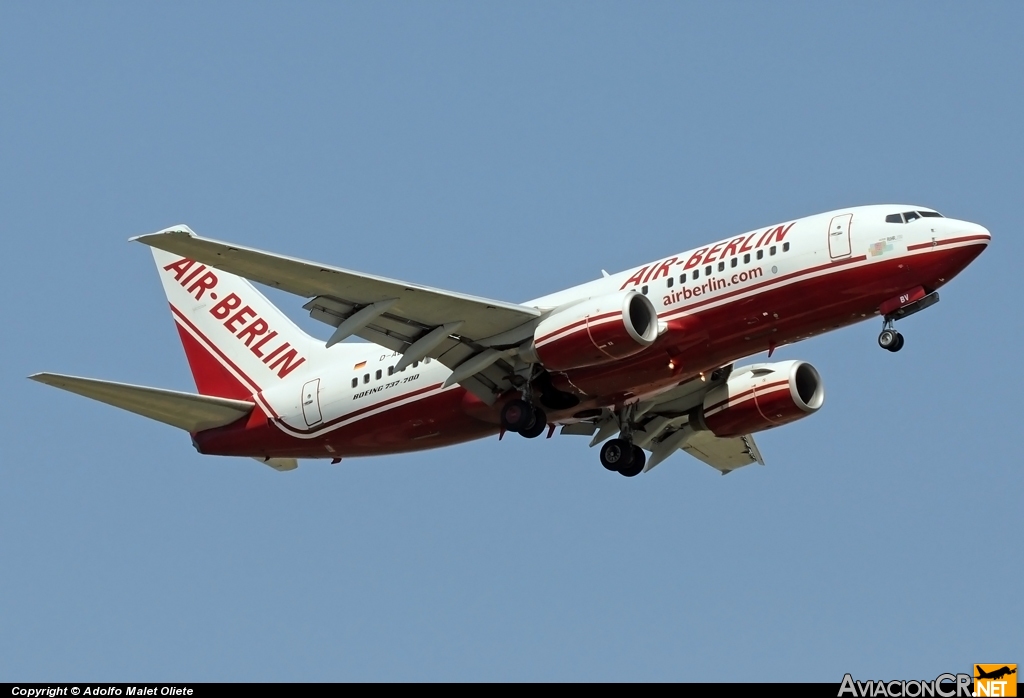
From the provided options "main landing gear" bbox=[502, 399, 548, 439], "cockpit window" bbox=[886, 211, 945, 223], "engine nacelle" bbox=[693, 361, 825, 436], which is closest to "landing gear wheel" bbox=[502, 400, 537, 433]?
"main landing gear" bbox=[502, 399, 548, 439]

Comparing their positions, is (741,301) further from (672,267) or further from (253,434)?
(253,434)

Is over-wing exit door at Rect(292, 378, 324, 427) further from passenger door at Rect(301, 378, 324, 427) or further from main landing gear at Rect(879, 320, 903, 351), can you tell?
main landing gear at Rect(879, 320, 903, 351)

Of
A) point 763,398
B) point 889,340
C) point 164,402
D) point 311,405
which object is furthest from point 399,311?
point 889,340

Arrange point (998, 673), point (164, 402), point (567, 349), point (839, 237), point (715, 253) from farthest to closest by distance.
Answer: point (164, 402) < point (715, 253) < point (567, 349) < point (839, 237) < point (998, 673)

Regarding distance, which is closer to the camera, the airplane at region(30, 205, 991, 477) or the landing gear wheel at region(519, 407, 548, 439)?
the airplane at region(30, 205, 991, 477)

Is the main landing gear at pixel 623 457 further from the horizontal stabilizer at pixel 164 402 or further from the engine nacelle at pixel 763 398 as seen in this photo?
the horizontal stabilizer at pixel 164 402

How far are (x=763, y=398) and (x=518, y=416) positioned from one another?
24.3 ft

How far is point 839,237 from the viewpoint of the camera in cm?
3953

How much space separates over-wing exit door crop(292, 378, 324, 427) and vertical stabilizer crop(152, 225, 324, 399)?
1347 mm

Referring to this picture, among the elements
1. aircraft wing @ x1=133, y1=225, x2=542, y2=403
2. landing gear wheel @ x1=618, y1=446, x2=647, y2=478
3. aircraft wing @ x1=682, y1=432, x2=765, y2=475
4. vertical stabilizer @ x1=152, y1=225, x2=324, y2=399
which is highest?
vertical stabilizer @ x1=152, y1=225, x2=324, y2=399

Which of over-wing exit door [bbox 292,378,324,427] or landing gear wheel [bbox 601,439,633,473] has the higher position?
over-wing exit door [bbox 292,378,324,427]

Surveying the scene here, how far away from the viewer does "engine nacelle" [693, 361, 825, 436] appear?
44844 millimetres

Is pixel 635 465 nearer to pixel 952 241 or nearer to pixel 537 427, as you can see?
pixel 537 427

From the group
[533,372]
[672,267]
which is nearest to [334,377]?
[533,372]
